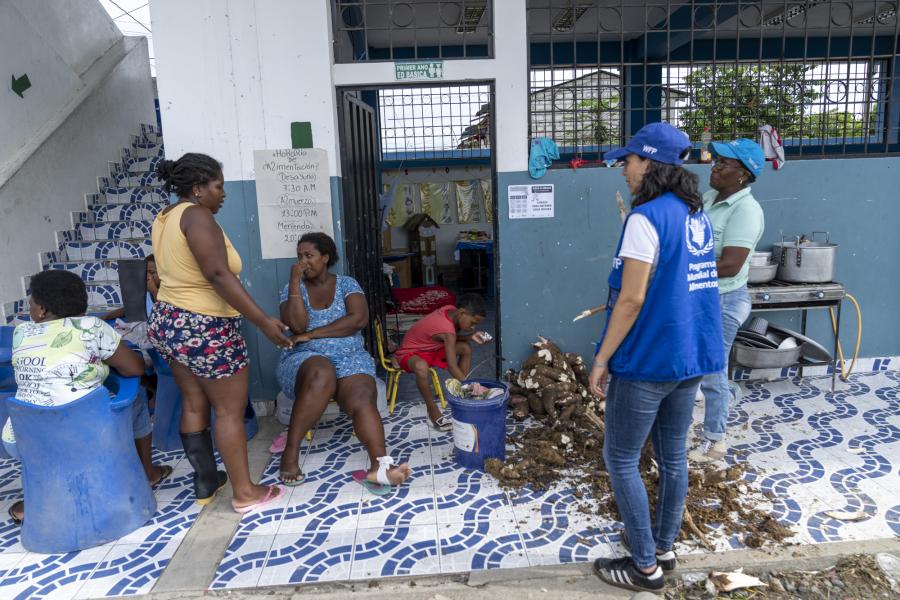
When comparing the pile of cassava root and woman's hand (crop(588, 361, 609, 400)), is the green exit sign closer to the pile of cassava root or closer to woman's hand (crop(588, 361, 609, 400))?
the pile of cassava root

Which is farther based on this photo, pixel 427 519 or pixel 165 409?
pixel 165 409

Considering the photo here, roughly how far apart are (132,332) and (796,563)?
12.1 feet

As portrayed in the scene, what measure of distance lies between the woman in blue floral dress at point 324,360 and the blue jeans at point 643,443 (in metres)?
1.31

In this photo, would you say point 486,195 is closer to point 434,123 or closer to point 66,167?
point 434,123

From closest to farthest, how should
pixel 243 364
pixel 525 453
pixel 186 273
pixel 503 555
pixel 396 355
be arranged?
pixel 503 555 < pixel 186 273 < pixel 243 364 < pixel 525 453 < pixel 396 355

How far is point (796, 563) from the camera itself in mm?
2574

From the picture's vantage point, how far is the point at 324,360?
11.7ft

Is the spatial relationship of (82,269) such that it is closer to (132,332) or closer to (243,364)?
(132,332)

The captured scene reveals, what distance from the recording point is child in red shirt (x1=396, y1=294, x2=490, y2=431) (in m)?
4.05

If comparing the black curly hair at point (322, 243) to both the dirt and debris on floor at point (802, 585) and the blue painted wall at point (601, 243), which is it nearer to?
the blue painted wall at point (601, 243)

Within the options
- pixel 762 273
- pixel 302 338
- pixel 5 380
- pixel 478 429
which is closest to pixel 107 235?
pixel 5 380

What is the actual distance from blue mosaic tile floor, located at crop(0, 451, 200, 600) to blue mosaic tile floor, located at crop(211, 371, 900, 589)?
0.32 metres

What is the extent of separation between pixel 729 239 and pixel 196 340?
2732mm

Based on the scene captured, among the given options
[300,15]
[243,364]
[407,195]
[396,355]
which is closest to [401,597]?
[243,364]
